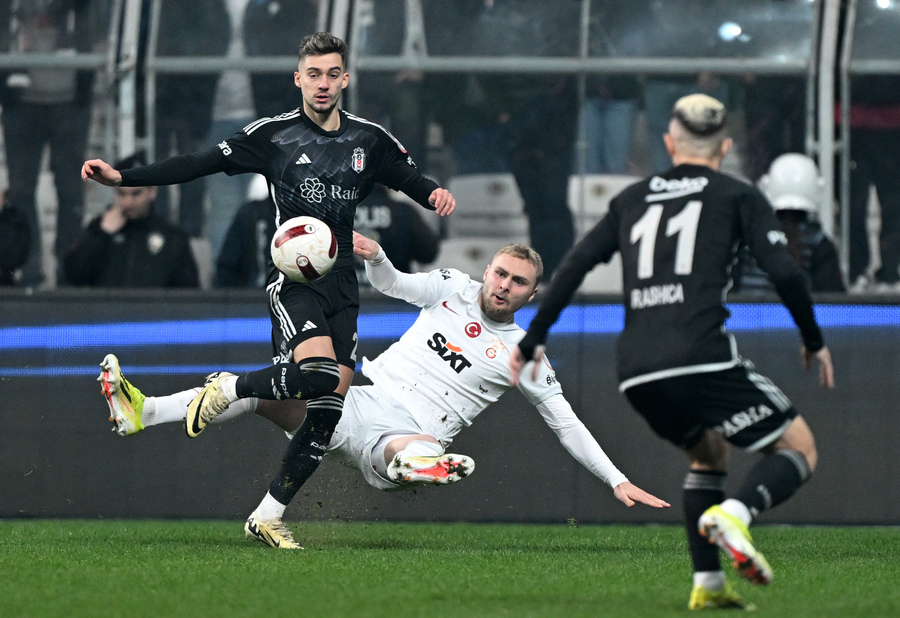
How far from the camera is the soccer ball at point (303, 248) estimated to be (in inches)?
237

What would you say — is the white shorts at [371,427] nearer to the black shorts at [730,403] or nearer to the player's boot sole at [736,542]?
the black shorts at [730,403]

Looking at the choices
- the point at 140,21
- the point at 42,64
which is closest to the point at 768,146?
the point at 140,21

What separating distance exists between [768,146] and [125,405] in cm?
558

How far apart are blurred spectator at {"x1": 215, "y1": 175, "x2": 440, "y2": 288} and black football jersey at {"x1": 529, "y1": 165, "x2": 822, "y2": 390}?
4.67 metres

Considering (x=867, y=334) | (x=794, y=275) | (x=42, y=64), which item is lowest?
(x=867, y=334)

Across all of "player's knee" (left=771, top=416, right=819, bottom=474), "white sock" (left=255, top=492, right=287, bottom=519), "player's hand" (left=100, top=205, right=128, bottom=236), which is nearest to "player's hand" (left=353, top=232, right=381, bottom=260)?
"white sock" (left=255, top=492, right=287, bottom=519)

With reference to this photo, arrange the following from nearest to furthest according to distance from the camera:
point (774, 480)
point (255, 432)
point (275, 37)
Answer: point (774, 480), point (255, 432), point (275, 37)

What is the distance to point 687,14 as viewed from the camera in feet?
33.6

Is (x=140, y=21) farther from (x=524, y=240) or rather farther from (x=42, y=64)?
(x=524, y=240)

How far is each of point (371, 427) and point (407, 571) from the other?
129 cm

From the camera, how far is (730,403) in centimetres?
449

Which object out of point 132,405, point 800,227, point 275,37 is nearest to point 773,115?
point 800,227

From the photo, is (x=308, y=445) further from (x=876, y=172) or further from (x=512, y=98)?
(x=876, y=172)

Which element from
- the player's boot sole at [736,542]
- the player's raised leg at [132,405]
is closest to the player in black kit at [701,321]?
the player's boot sole at [736,542]
